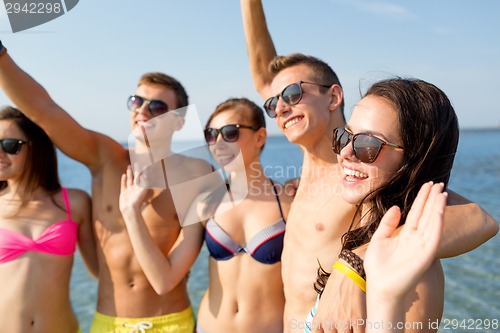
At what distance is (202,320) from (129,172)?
142cm

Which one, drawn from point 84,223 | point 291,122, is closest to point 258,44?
point 291,122

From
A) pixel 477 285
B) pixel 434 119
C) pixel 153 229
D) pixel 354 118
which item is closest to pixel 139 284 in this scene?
pixel 153 229

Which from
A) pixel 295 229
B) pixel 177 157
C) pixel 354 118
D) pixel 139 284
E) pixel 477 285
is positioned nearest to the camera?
pixel 354 118

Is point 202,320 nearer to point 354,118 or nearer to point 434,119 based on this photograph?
point 354,118

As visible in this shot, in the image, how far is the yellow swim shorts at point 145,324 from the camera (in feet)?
12.7

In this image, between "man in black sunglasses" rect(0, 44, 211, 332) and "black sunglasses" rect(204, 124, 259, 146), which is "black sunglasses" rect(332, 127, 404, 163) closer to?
"black sunglasses" rect(204, 124, 259, 146)

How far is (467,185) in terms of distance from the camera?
61.2 ft

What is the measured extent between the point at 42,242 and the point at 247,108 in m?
2.14

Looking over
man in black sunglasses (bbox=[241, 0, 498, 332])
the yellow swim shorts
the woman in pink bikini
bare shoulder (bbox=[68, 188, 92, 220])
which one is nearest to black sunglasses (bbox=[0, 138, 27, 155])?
the woman in pink bikini

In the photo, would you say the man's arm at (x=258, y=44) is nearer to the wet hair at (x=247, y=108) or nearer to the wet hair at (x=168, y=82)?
the wet hair at (x=247, y=108)

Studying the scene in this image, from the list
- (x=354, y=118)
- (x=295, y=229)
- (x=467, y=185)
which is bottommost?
(x=467, y=185)

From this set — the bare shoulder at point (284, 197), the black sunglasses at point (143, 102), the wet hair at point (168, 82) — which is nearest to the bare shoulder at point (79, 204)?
the black sunglasses at point (143, 102)

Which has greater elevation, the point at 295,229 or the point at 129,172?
the point at 129,172

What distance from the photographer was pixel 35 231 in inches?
149
